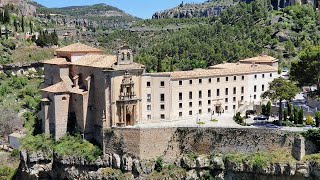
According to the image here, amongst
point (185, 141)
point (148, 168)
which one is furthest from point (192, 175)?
point (148, 168)

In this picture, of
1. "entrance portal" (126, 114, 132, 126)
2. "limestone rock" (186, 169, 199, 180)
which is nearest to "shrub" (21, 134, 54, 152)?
"entrance portal" (126, 114, 132, 126)

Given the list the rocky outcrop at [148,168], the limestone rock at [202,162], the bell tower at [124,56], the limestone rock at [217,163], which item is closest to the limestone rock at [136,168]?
the rocky outcrop at [148,168]

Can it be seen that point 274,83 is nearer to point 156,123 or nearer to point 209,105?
point 209,105

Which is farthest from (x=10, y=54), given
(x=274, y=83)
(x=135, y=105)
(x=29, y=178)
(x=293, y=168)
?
(x=293, y=168)

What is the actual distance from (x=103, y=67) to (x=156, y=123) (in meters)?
8.25

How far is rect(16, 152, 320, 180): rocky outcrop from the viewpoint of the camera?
43594mm

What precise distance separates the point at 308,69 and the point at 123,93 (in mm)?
22218

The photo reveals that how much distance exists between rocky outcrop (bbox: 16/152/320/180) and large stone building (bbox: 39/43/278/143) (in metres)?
2.98

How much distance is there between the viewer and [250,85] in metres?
57.7

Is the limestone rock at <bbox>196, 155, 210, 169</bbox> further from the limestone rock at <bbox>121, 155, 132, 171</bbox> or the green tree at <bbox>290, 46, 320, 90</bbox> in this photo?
the green tree at <bbox>290, 46, 320, 90</bbox>

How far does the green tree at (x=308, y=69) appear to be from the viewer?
55.6 metres

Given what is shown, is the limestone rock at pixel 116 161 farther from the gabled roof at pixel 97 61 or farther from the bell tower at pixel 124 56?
the bell tower at pixel 124 56

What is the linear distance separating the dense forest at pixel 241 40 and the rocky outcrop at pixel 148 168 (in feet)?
84.8

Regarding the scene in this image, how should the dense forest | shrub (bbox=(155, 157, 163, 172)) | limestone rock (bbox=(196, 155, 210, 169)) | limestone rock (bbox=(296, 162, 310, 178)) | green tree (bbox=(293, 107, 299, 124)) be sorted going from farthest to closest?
the dense forest < green tree (bbox=(293, 107, 299, 124)) < shrub (bbox=(155, 157, 163, 172)) < limestone rock (bbox=(196, 155, 210, 169)) < limestone rock (bbox=(296, 162, 310, 178))
